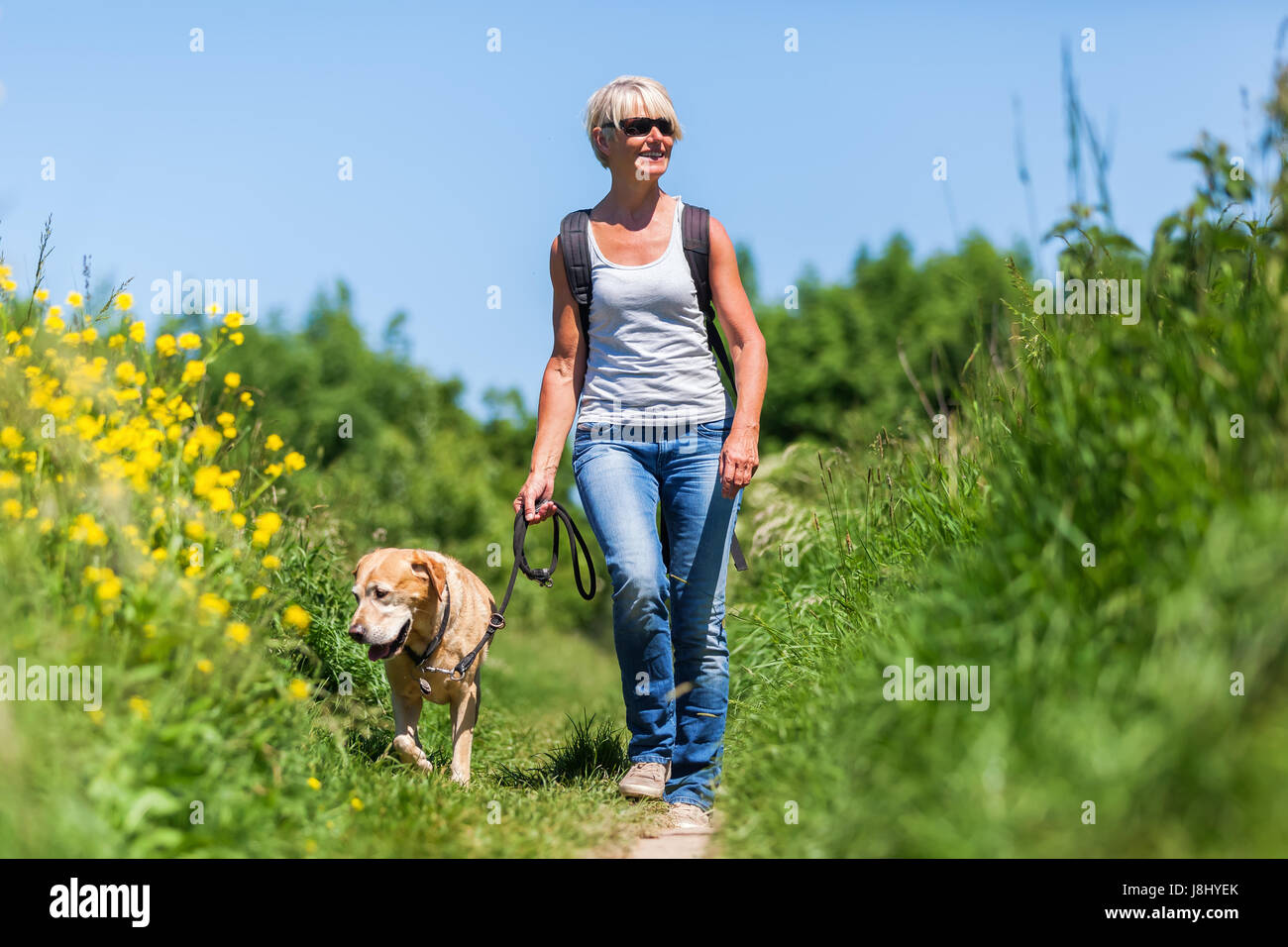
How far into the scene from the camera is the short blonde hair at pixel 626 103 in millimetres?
4055

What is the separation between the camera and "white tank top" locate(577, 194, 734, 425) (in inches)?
159

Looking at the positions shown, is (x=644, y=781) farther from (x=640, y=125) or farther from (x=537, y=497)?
(x=640, y=125)

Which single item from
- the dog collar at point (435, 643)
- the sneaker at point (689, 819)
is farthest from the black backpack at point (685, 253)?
the dog collar at point (435, 643)

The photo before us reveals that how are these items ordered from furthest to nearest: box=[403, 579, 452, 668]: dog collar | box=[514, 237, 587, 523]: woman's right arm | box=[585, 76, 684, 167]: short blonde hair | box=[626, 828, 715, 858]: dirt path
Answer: box=[403, 579, 452, 668]: dog collar < box=[514, 237, 587, 523]: woman's right arm < box=[585, 76, 684, 167]: short blonde hair < box=[626, 828, 715, 858]: dirt path

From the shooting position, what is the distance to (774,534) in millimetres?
7090

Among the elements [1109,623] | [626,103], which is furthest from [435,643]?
[1109,623]

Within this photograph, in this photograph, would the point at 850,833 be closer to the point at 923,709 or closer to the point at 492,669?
the point at 923,709

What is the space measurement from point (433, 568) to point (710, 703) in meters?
1.43

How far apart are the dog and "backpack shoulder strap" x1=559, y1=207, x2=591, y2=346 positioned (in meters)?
1.40

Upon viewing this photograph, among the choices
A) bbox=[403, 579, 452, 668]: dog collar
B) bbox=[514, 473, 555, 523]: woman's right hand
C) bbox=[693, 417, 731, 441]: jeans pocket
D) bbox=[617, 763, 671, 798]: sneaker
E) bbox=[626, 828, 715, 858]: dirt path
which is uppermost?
bbox=[693, 417, 731, 441]: jeans pocket

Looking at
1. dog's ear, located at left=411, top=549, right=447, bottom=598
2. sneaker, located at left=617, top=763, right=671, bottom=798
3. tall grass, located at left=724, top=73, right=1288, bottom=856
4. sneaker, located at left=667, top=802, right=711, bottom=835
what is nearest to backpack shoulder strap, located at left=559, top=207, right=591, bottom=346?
dog's ear, located at left=411, top=549, right=447, bottom=598

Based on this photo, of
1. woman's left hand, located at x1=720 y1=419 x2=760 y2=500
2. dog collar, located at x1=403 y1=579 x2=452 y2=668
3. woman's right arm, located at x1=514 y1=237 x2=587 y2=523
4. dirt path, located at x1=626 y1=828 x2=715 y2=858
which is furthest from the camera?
dog collar, located at x1=403 y1=579 x2=452 y2=668

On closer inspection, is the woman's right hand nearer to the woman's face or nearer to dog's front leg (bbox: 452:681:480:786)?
dog's front leg (bbox: 452:681:480:786)
